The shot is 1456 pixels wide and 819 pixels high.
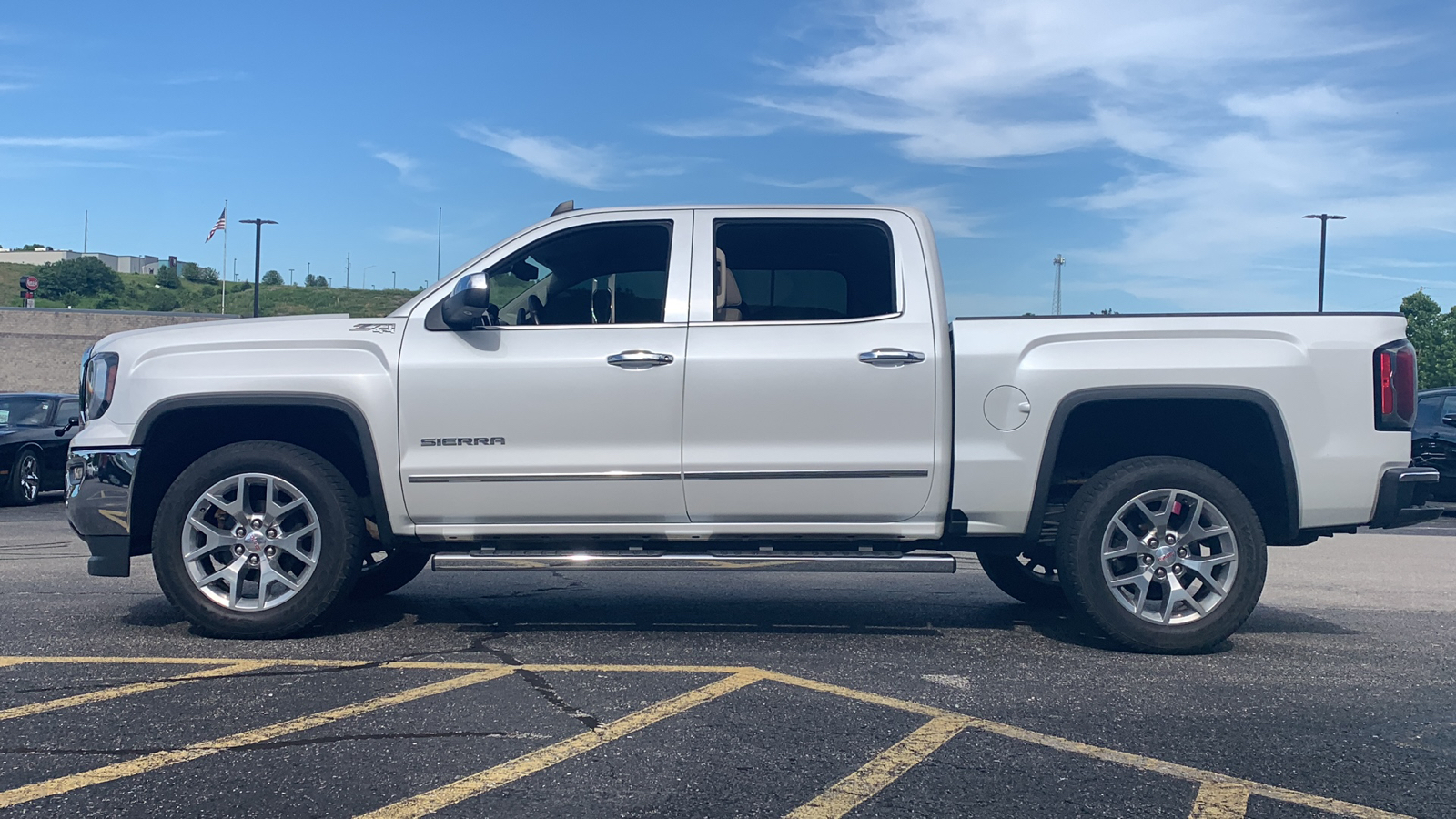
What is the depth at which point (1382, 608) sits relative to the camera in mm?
6758

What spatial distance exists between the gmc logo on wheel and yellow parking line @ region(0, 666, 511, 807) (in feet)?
3.71

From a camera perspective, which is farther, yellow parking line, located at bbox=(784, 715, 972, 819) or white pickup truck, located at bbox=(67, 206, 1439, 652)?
white pickup truck, located at bbox=(67, 206, 1439, 652)

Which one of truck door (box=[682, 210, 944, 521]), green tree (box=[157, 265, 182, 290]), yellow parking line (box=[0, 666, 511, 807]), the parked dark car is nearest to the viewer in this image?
yellow parking line (box=[0, 666, 511, 807])

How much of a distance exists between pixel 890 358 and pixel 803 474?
0.67 meters

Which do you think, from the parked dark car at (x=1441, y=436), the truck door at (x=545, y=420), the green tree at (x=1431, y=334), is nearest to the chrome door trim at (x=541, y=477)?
the truck door at (x=545, y=420)

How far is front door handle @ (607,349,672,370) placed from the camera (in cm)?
530

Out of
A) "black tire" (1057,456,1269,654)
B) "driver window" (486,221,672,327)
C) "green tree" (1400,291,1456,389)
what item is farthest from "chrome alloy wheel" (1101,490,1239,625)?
"green tree" (1400,291,1456,389)

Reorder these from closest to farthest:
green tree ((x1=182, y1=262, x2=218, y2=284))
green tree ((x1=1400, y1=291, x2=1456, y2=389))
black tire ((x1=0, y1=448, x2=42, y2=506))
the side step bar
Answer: the side step bar < black tire ((x1=0, y1=448, x2=42, y2=506)) < green tree ((x1=1400, y1=291, x2=1456, y2=389)) < green tree ((x1=182, y1=262, x2=218, y2=284))

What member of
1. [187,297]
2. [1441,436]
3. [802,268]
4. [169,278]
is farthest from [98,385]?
[169,278]

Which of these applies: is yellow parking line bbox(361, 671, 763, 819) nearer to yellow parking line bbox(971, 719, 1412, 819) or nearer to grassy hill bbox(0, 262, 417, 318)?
yellow parking line bbox(971, 719, 1412, 819)

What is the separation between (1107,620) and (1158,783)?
6.17 feet

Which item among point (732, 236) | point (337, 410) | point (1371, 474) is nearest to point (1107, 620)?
point (1371, 474)

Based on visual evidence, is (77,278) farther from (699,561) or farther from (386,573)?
(699,561)

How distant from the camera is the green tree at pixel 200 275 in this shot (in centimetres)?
12281
